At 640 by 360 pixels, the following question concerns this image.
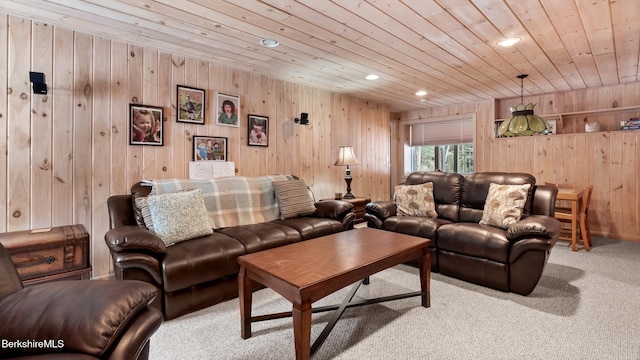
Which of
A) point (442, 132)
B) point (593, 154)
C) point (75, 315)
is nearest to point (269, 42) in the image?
point (75, 315)

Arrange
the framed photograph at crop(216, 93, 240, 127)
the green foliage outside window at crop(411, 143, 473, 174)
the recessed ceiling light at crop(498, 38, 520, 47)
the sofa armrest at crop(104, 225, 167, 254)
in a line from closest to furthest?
the sofa armrest at crop(104, 225, 167, 254), the recessed ceiling light at crop(498, 38, 520, 47), the framed photograph at crop(216, 93, 240, 127), the green foliage outside window at crop(411, 143, 473, 174)

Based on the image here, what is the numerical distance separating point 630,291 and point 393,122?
4.66 m

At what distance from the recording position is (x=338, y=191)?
5.00 m

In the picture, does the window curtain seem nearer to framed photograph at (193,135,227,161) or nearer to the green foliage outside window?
the green foliage outside window

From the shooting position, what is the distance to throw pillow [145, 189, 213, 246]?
7.81 ft

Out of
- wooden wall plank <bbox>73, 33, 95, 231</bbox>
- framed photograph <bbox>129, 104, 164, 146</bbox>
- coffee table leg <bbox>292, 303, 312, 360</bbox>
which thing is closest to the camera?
coffee table leg <bbox>292, 303, 312, 360</bbox>

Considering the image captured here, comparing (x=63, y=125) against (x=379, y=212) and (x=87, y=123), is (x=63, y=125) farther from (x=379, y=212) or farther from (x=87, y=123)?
(x=379, y=212)

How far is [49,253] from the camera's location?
2.12 meters

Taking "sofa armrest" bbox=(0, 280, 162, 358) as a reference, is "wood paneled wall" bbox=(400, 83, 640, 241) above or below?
above

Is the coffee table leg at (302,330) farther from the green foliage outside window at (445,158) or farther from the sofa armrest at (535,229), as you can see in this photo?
the green foliage outside window at (445,158)

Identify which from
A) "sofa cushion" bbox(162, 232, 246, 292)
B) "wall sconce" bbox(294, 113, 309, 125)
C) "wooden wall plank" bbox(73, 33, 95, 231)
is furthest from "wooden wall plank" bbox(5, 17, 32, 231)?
"wall sconce" bbox(294, 113, 309, 125)

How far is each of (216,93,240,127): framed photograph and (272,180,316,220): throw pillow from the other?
35.7 inches

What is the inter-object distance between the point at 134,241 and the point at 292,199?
1684mm

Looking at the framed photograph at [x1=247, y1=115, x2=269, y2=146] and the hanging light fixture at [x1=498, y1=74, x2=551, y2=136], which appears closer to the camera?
the hanging light fixture at [x1=498, y1=74, x2=551, y2=136]
